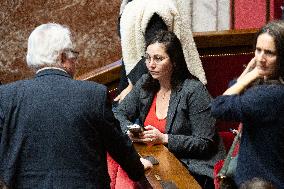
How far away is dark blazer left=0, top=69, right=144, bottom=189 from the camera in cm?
300

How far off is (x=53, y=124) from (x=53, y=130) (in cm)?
2

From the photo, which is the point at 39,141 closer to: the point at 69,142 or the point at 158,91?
the point at 69,142

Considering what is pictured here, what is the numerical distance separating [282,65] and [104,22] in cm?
406

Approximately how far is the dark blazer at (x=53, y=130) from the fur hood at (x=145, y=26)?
1.88m

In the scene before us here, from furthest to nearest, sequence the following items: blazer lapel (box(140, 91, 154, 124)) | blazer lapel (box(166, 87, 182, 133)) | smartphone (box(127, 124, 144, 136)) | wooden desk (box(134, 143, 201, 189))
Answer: blazer lapel (box(140, 91, 154, 124))
blazer lapel (box(166, 87, 182, 133))
smartphone (box(127, 124, 144, 136))
wooden desk (box(134, 143, 201, 189))

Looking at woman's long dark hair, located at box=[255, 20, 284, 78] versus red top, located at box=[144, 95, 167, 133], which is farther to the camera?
red top, located at box=[144, 95, 167, 133]

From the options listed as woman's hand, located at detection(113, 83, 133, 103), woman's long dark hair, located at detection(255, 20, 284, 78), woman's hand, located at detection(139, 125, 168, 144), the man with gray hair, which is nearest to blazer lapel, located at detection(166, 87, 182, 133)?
woman's hand, located at detection(139, 125, 168, 144)

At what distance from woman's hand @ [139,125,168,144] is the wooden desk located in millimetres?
45

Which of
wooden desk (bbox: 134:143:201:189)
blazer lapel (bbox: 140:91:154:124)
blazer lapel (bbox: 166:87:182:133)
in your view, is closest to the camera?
wooden desk (bbox: 134:143:201:189)

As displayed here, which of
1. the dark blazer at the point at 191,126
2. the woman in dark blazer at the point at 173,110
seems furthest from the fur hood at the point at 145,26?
the dark blazer at the point at 191,126

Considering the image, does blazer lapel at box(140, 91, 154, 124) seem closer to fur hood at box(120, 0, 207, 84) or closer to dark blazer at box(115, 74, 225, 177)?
dark blazer at box(115, 74, 225, 177)

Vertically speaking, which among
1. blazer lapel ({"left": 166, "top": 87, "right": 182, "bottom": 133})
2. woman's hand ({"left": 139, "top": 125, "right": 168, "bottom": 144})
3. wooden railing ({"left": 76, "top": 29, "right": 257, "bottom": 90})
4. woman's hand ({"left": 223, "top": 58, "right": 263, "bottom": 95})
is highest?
wooden railing ({"left": 76, "top": 29, "right": 257, "bottom": 90})

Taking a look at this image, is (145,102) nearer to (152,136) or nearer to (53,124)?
(152,136)

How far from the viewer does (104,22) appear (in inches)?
272
